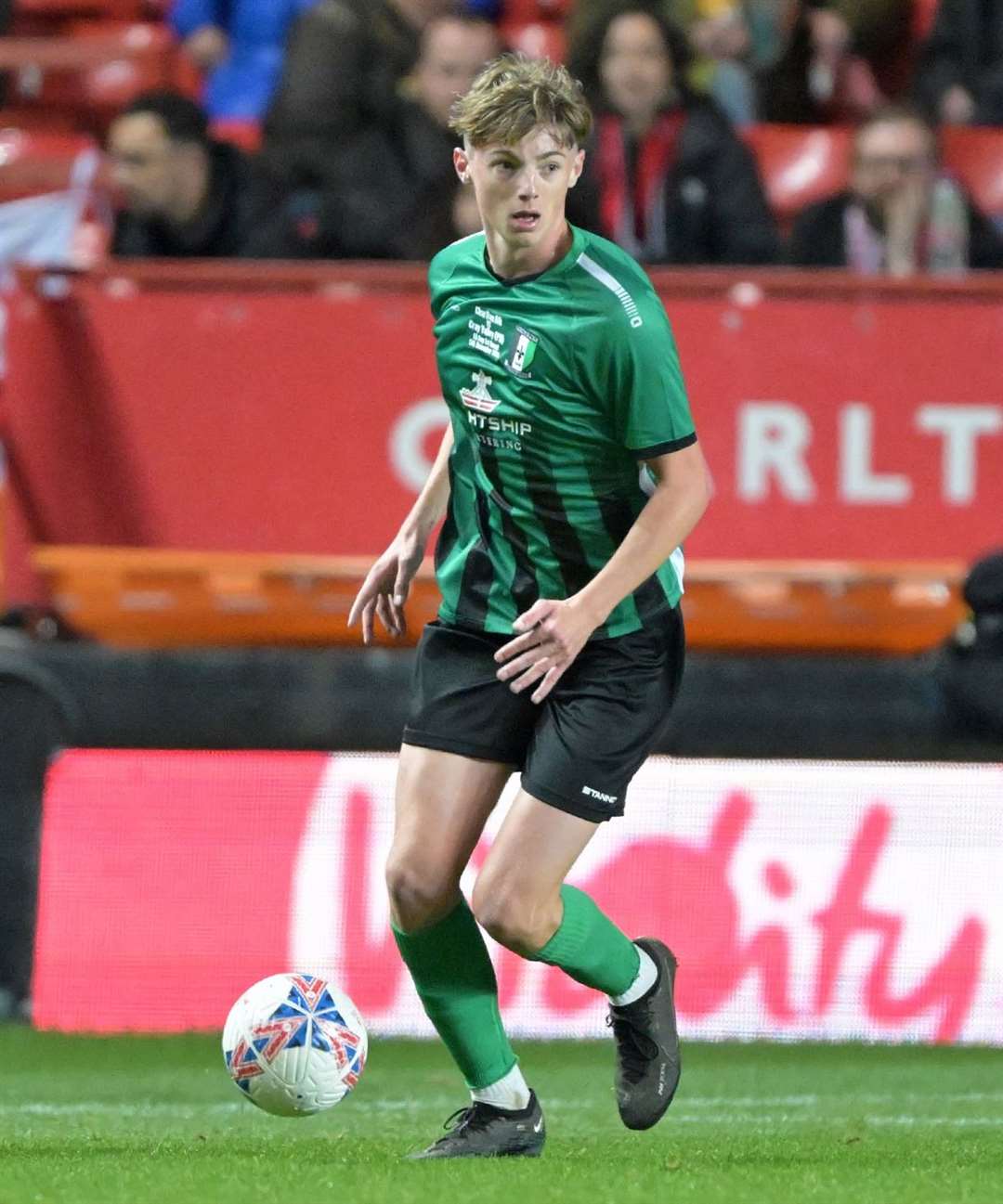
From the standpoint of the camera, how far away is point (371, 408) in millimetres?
Result: 8094

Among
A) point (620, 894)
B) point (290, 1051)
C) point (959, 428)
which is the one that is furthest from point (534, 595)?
point (959, 428)

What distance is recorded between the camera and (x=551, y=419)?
176 inches

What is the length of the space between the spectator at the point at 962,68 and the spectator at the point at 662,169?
1.86 m

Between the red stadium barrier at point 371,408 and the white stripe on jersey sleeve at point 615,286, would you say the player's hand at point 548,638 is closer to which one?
the white stripe on jersey sleeve at point 615,286

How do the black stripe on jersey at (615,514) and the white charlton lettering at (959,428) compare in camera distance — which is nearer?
the black stripe on jersey at (615,514)

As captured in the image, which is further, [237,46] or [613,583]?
[237,46]

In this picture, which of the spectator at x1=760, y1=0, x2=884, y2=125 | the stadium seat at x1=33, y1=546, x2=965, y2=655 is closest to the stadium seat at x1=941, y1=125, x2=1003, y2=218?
the spectator at x1=760, y1=0, x2=884, y2=125

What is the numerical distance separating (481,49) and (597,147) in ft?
1.83

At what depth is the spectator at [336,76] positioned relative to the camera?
902cm

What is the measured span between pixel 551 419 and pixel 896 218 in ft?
14.0

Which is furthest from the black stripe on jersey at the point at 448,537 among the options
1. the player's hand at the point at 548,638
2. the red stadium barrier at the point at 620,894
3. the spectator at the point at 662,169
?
the spectator at the point at 662,169

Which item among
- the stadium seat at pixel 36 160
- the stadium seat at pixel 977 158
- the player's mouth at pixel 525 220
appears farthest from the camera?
the stadium seat at pixel 977 158

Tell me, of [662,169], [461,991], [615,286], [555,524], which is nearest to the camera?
[615,286]

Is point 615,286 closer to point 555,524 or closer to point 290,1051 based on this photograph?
point 555,524
